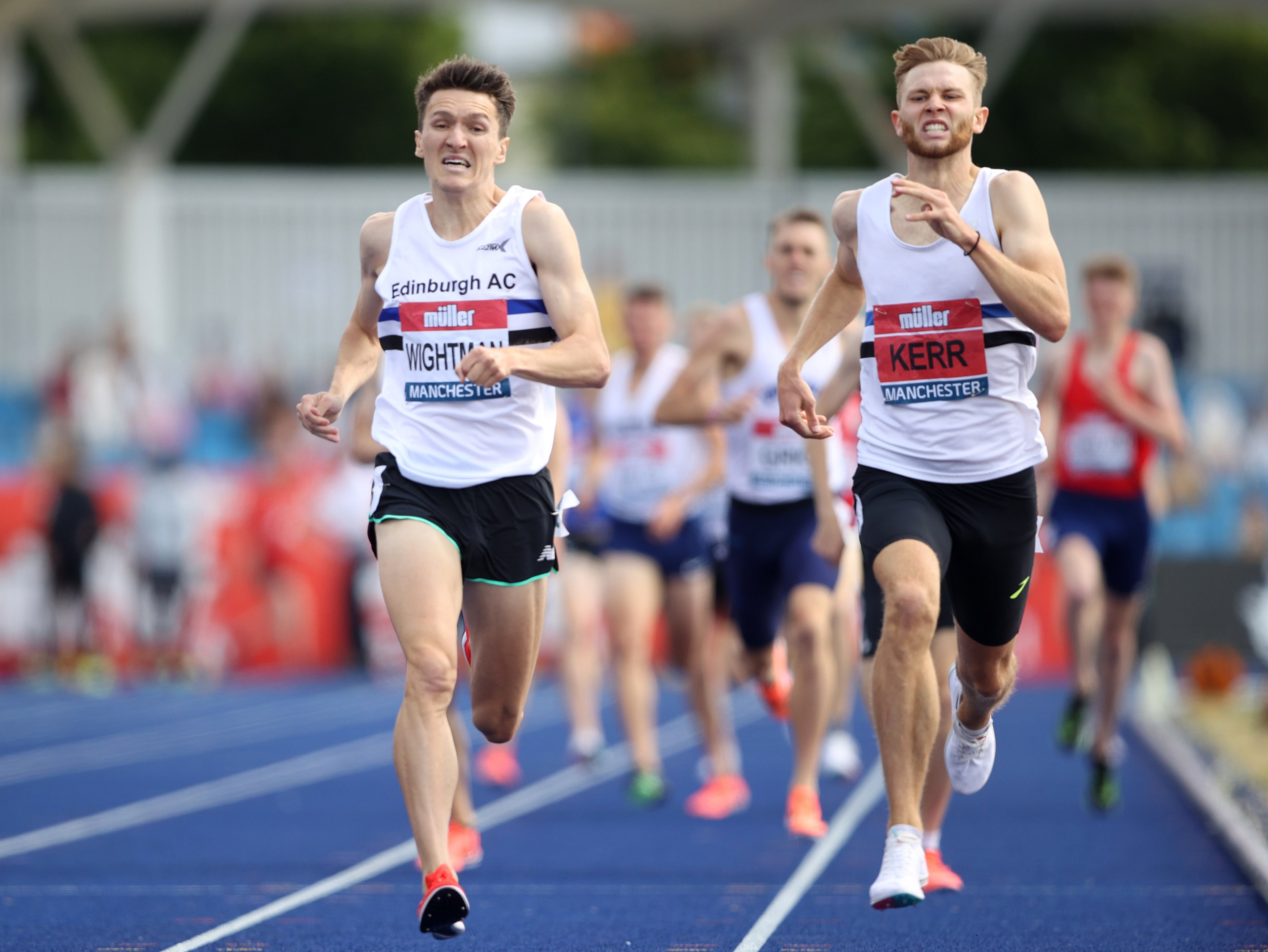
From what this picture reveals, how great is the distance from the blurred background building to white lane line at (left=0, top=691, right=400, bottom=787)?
8.78 ft

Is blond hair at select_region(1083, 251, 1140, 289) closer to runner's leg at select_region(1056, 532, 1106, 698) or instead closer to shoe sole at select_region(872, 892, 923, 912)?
runner's leg at select_region(1056, 532, 1106, 698)

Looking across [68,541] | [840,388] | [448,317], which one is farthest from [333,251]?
[448,317]

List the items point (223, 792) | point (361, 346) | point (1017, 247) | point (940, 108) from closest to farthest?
1. point (1017, 247)
2. point (940, 108)
3. point (361, 346)
4. point (223, 792)

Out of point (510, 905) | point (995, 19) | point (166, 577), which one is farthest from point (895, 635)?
point (995, 19)

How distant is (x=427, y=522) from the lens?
5.64 meters

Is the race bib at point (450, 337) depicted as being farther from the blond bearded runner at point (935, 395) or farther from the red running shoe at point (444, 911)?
the red running shoe at point (444, 911)

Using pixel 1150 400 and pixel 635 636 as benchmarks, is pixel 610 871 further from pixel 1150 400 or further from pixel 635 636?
pixel 1150 400

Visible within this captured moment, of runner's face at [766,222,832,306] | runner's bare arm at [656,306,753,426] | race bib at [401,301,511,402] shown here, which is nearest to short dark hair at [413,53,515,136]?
race bib at [401,301,511,402]

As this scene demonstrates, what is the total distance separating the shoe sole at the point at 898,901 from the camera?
510cm

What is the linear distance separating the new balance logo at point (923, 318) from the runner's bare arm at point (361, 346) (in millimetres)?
1570

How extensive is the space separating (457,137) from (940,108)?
1.40m

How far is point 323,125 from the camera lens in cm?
4575

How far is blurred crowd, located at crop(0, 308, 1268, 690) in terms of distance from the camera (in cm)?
1895

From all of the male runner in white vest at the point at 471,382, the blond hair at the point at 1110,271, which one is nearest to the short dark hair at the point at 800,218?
the blond hair at the point at 1110,271
